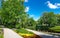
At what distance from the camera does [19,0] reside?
29859 millimetres

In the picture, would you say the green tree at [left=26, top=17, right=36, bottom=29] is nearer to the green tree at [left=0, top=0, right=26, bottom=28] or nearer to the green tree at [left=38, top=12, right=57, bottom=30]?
the green tree at [left=38, top=12, right=57, bottom=30]

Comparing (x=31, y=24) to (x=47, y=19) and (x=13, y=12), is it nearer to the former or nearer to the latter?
(x=47, y=19)

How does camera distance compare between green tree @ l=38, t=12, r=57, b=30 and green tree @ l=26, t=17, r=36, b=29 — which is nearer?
green tree @ l=38, t=12, r=57, b=30

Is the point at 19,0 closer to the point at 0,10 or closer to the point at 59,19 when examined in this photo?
the point at 0,10

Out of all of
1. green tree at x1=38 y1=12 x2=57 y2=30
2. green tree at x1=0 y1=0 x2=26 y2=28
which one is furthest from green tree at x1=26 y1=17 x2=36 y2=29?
green tree at x1=0 y1=0 x2=26 y2=28

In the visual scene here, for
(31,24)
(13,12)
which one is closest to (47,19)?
(31,24)

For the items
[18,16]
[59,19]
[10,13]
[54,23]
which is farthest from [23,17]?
[59,19]

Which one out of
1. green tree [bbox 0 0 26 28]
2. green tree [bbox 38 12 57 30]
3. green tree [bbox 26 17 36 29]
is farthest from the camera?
green tree [bbox 26 17 36 29]

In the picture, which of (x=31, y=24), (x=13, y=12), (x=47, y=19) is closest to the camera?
(x=13, y=12)

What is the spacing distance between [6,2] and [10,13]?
2.75m

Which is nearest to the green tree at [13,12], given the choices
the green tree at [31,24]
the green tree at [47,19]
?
the green tree at [31,24]

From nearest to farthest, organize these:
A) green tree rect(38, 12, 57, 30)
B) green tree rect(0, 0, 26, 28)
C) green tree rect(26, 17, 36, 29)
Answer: green tree rect(0, 0, 26, 28)
green tree rect(38, 12, 57, 30)
green tree rect(26, 17, 36, 29)

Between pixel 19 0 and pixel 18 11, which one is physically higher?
pixel 19 0

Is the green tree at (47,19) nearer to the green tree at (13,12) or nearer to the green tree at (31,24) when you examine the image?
the green tree at (31,24)
